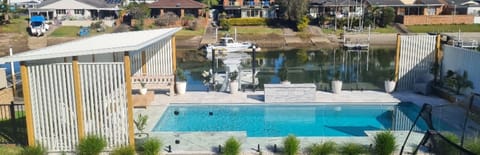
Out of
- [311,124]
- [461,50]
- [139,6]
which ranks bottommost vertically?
[311,124]

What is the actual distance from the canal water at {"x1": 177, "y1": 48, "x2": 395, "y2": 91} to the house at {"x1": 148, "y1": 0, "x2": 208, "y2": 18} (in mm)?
16138

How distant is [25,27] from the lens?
49969mm

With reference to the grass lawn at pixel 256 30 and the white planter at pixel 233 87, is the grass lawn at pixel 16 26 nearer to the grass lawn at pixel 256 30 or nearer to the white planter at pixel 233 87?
the grass lawn at pixel 256 30

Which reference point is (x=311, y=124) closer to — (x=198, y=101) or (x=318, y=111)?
(x=318, y=111)

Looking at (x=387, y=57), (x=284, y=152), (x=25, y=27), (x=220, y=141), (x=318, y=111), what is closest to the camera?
(x=284, y=152)

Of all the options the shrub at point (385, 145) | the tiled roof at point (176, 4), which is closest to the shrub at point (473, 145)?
the shrub at point (385, 145)

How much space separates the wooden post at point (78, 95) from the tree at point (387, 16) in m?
45.0

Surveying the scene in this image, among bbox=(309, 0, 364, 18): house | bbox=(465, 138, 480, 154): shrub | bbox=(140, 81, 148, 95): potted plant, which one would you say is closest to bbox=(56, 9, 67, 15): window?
bbox=(309, 0, 364, 18): house

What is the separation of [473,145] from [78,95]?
7.54m

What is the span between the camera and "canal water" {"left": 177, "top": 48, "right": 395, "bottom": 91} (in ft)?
68.0

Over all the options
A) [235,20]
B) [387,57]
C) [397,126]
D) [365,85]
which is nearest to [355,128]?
[397,126]

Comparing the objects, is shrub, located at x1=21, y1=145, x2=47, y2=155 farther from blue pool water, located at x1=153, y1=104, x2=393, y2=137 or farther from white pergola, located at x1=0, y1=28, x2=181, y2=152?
blue pool water, located at x1=153, y1=104, x2=393, y2=137

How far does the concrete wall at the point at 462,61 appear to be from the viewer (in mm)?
14078

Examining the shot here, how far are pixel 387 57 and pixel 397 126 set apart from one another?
2446cm
